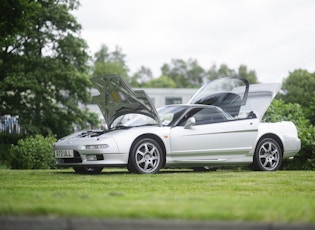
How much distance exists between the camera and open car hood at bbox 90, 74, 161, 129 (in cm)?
989

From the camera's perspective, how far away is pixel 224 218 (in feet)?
13.7

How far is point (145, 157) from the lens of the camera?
32.7 feet

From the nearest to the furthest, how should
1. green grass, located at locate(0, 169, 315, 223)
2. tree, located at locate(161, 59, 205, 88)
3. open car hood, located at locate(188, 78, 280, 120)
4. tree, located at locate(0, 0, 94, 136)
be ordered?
green grass, located at locate(0, 169, 315, 223) < open car hood, located at locate(188, 78, 280, 120) < tree, located at locate(0, 0, 94, 136) < tree, located at locate(161, 59, 205, 88)

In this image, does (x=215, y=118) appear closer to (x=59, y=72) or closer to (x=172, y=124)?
(x=172, y=124)

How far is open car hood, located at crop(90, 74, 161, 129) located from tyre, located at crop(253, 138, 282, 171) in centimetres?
219

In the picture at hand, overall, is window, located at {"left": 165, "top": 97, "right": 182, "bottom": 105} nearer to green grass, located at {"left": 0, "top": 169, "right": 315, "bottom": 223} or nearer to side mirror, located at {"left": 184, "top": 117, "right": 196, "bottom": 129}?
side mirror, located at {"left": 184, "top": 117, "right": 196, "bottom": 129}

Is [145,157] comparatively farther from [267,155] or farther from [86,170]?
[267,155]

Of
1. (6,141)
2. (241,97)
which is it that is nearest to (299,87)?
(6,141)

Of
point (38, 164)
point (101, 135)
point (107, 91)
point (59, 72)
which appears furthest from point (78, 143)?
point (59, 72)

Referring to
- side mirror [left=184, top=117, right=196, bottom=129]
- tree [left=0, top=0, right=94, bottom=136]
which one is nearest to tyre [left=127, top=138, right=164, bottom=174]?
side mirror [left=184, top=117, right=196, bottom=129]

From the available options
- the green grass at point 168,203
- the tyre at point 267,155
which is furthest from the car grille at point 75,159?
the tyre at point 267,155

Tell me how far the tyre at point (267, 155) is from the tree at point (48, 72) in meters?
14.5

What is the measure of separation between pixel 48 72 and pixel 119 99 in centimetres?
1556

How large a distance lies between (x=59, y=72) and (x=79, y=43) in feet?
5.93
